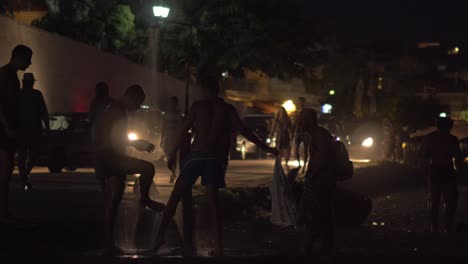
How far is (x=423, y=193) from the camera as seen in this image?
2478cm

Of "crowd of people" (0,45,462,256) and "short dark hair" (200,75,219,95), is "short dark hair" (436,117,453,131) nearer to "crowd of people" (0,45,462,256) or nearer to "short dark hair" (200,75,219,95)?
"crowd of people" (0,45,462,256)

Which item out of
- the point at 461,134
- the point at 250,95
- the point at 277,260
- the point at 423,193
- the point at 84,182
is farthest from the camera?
the point at 250,95

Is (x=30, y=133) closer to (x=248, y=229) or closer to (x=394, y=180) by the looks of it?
(x=248, y=229)

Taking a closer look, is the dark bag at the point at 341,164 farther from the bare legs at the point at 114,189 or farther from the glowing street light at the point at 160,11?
the glowing street light at the point at 160,11

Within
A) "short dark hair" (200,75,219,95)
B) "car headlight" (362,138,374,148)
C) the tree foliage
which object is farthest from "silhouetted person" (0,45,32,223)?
the tree foliage

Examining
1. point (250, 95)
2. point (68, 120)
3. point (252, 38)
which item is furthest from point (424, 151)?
point (250, 95)

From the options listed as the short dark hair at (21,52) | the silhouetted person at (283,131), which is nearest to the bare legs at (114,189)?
the short dark hair at (21,52)

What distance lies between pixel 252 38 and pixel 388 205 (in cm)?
2996

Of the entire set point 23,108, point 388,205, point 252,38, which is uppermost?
point 252,38

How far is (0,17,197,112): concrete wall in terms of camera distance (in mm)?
28984

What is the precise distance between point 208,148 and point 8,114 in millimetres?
2474

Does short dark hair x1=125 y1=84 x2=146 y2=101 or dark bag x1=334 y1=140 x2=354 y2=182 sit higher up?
short dark hair x1=125 y1=84 x2=146 y2=101

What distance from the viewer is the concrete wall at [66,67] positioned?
29.0 m

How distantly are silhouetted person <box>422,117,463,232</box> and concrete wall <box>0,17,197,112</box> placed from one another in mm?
16368
